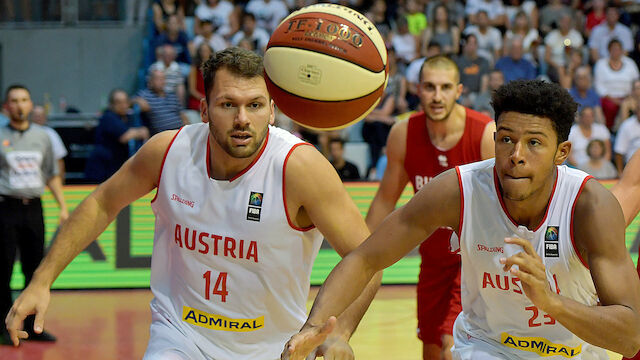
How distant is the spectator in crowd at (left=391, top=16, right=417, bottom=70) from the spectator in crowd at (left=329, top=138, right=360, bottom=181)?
9.97 ft

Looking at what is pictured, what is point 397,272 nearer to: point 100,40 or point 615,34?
point 615,34

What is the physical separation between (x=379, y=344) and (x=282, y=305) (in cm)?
354

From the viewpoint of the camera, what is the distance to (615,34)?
13203 millimetres

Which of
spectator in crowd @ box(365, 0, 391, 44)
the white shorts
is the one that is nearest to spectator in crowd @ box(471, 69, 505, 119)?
spectator in crowd @ box(365, 0, 391, 44)

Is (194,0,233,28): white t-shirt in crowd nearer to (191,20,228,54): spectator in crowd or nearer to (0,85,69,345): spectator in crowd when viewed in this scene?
(191,20,228,54): spectator in crowd

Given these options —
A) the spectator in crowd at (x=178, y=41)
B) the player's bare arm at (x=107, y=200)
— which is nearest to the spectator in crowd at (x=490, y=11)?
the spectator in crowd at (x=178, y=41)

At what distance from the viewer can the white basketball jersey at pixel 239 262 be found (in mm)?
3613

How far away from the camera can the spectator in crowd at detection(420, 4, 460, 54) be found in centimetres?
1259

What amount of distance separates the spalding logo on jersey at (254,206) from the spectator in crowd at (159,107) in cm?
740

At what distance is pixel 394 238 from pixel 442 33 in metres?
9.87

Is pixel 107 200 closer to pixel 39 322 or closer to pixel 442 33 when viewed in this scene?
pixel 39 322

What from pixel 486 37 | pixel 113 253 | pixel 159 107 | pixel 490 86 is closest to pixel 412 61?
pixel 490 86

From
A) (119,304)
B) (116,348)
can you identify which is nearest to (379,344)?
(116,348)

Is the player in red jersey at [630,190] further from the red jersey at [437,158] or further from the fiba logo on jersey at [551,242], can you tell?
the red jersey at [437,158]
